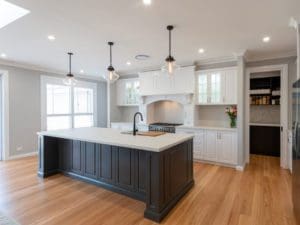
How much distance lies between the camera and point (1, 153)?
4781mm

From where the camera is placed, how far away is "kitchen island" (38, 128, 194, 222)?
7.69ft

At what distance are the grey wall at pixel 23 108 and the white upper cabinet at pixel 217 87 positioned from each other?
4.47 m

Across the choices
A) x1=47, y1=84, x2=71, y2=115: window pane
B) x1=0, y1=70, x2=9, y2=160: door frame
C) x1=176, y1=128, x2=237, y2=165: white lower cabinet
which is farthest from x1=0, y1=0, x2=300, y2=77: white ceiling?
x1=176, y1=128, x2=237, y2=165: white lower cabinet

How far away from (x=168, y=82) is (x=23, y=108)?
13.0 ft

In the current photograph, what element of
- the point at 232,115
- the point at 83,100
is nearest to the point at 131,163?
the point at 232,115

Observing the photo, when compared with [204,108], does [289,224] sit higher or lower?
lower

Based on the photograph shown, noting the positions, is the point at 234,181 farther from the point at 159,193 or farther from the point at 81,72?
the point at 81,72

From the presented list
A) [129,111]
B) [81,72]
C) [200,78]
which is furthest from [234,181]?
[81,72]

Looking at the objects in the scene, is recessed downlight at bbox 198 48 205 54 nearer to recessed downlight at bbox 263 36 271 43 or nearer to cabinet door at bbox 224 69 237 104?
cabinet door at bbox 224 69 237 104

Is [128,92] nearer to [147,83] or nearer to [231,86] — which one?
[147,83]

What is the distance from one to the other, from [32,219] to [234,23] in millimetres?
3662

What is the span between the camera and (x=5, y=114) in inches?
186

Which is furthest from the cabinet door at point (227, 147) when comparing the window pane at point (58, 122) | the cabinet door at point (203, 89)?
the window pane at point (58, 122)

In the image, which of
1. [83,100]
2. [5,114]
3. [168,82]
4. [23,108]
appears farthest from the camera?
[83,100]
